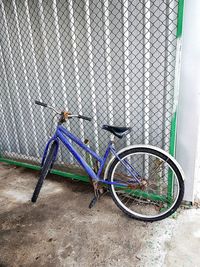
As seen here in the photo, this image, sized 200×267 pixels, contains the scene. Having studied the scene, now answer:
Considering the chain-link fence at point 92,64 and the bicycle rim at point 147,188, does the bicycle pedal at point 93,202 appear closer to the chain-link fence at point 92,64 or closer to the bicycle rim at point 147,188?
the bicycle rim at point 147,188

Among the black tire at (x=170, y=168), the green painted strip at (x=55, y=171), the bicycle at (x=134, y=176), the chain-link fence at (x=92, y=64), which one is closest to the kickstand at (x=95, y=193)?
the bicycle at (x=134, y=176)

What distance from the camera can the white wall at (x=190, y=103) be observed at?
88.4 inches

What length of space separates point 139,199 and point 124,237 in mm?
648

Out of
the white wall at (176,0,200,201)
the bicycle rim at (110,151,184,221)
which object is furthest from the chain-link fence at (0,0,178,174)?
the bicycle rim at (110,151,184,221)

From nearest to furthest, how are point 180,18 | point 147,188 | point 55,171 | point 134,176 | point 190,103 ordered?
point 180,18
point 190,103
point 134,176
point 147,188
point 55,171

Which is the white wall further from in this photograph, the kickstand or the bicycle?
the kickstand

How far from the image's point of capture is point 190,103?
2471 millimetres

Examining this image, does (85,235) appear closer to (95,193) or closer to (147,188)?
(95,193)

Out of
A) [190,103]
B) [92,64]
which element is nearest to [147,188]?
[190,103]

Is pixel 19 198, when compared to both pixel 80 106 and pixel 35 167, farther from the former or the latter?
pixel 80 106

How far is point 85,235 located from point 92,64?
2018mm

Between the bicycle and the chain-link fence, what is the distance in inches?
12.9

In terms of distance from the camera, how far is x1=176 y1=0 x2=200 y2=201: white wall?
2.25 metres

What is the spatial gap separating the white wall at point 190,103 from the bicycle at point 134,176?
218 millimetres
